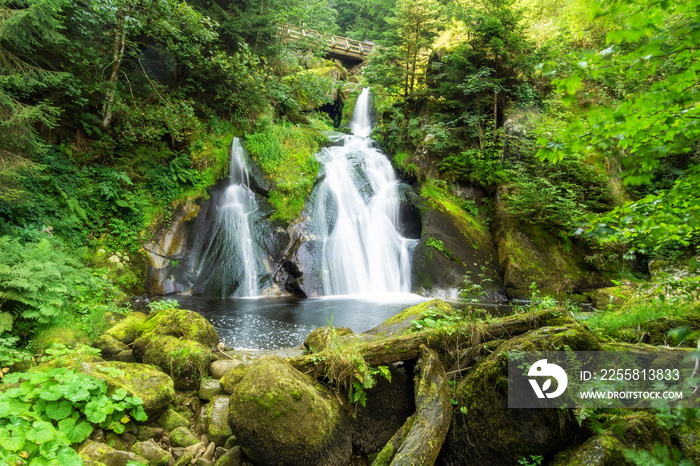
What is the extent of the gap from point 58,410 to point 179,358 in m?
1.47

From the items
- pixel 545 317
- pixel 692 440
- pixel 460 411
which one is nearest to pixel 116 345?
pixel 460 411

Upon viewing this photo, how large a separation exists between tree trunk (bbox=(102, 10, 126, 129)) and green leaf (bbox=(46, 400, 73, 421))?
8.82 meters

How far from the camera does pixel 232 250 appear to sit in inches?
407

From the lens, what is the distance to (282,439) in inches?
101

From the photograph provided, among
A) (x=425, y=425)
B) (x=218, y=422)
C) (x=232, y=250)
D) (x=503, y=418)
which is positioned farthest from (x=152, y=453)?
(x=232, y=250)

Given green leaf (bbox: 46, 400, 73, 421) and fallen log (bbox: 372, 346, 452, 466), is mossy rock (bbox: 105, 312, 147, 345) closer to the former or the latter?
green leaf (bbox: 46, 400, 73, 421)

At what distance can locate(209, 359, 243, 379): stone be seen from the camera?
13.1 feet

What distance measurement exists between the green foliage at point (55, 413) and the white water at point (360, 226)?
25.3 feet

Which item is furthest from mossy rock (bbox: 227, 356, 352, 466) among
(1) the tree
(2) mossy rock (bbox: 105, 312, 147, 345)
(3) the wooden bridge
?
(3) the wooden bridge

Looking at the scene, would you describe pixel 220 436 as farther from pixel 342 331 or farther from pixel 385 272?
pixel 385 272

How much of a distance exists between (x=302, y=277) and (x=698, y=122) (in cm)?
938

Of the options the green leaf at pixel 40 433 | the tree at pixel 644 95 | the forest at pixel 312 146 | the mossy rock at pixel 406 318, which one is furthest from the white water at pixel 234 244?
the tree at pixel 644 95

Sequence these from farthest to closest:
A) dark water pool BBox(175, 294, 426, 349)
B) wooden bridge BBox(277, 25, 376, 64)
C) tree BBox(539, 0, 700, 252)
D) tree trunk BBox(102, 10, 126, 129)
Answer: wooden bridge BBox(277, 25, 376, 64) → tree trunk BBox(102, 10, 126, 129) → dark water pool BBox(175, 294, 426, 349) → tree BBox(539, 0, 700, 252)

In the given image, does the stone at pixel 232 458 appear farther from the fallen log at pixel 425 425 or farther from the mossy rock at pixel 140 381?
the fallen log at pixel 425 425
